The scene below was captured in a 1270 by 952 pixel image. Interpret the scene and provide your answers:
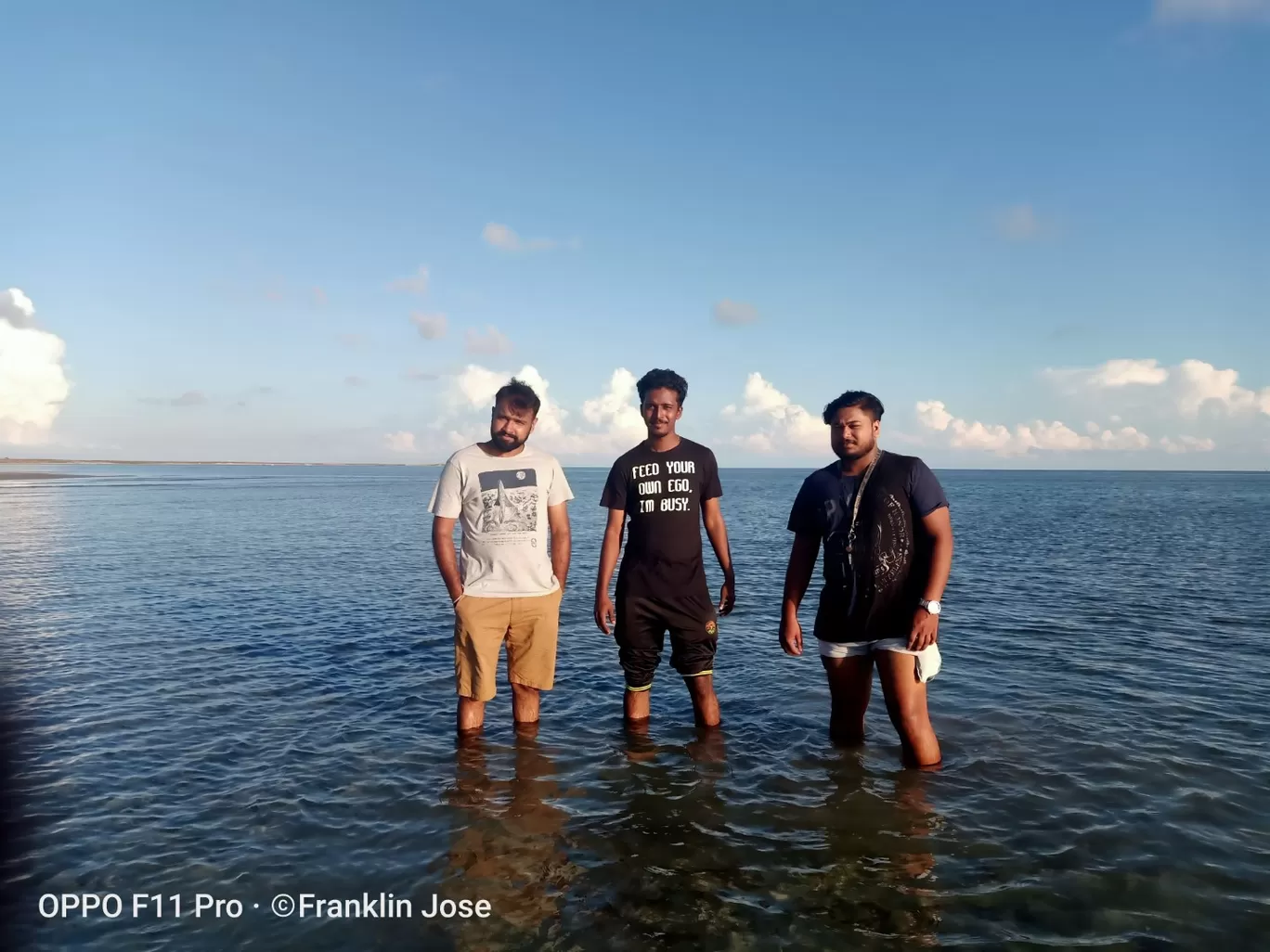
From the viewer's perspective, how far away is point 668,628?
730 cm

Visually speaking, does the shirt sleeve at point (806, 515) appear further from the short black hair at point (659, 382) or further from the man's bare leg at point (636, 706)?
the man's bare leg at point (636, 706)

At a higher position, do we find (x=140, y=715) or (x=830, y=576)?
(x=830, y=576)

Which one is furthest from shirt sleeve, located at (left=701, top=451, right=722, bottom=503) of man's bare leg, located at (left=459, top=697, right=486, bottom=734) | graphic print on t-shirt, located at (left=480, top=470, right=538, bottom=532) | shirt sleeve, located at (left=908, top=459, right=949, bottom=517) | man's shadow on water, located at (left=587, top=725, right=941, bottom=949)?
man's bare leg, located at (left=459, top=697, right=486, bottom=734)

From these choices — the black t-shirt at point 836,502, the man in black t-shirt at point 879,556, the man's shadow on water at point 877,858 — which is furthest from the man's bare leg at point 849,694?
the black t-shirt at point 836,502

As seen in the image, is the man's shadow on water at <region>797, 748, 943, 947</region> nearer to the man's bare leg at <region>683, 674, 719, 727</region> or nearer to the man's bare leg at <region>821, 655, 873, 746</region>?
the man's bare leg at <region>821, 655, 873, 746</region>

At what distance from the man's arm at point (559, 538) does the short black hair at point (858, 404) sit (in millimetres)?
2646

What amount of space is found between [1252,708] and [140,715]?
46.8 feet

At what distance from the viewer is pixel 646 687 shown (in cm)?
795

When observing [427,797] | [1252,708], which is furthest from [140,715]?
[1252,708]

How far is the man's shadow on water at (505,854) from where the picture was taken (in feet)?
15.5

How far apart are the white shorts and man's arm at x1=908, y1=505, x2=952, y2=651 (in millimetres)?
110

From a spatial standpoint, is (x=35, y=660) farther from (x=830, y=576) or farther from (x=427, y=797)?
(x=830, y=576)

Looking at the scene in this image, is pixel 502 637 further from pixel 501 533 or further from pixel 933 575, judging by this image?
pixel 933 575

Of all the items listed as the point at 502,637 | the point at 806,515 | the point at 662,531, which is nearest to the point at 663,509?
the point at 662,531
